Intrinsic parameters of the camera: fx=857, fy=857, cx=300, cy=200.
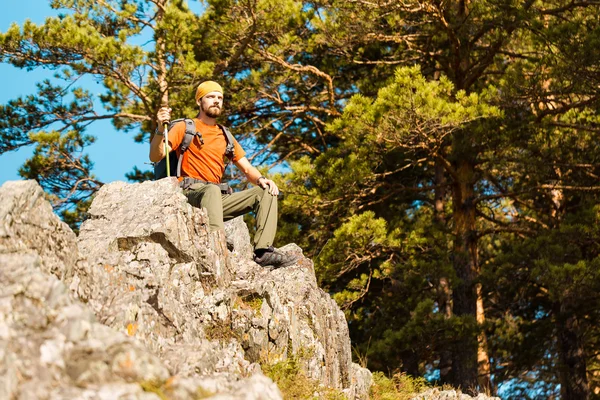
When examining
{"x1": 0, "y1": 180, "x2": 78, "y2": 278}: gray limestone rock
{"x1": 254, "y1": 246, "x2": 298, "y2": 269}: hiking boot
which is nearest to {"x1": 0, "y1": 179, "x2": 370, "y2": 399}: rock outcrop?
{"x1": 0, "y1": 180, "x2": 78, "y2": 278}: gray limestone rock

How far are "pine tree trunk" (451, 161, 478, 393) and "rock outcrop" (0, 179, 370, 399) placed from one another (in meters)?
6.41

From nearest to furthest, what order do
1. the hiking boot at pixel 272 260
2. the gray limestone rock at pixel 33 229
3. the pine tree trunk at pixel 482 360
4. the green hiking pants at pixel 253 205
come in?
the gray limestone rock at pixel 33 229
the green hiking pants at pixel 253 205
the hiking boot at pixel 272 260
the pine tree trunk at pixel 482 360

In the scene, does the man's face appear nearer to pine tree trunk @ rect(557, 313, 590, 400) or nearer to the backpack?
the backpack

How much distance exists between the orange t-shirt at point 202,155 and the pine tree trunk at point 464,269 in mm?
7213

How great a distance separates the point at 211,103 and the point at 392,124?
17.5 feet

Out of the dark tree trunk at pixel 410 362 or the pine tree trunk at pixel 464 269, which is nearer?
the pine tree trunk at pixel 464 269

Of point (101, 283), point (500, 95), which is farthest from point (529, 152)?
point (101, 283)

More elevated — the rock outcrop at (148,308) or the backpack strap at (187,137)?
the backpack strap at (187,137)

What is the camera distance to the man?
7586 millimetres

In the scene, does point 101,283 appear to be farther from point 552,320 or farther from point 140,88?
point 552,320

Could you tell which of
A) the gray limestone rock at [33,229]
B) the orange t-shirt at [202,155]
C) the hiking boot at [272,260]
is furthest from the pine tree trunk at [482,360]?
the gray limestone rock at [33,229]

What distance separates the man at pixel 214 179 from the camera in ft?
24.9

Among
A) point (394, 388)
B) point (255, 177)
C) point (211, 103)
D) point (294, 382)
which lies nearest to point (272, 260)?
point (255, 177)

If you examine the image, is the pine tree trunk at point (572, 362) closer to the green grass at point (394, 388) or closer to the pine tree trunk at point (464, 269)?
the pine tree trunk at point (464, 269)
